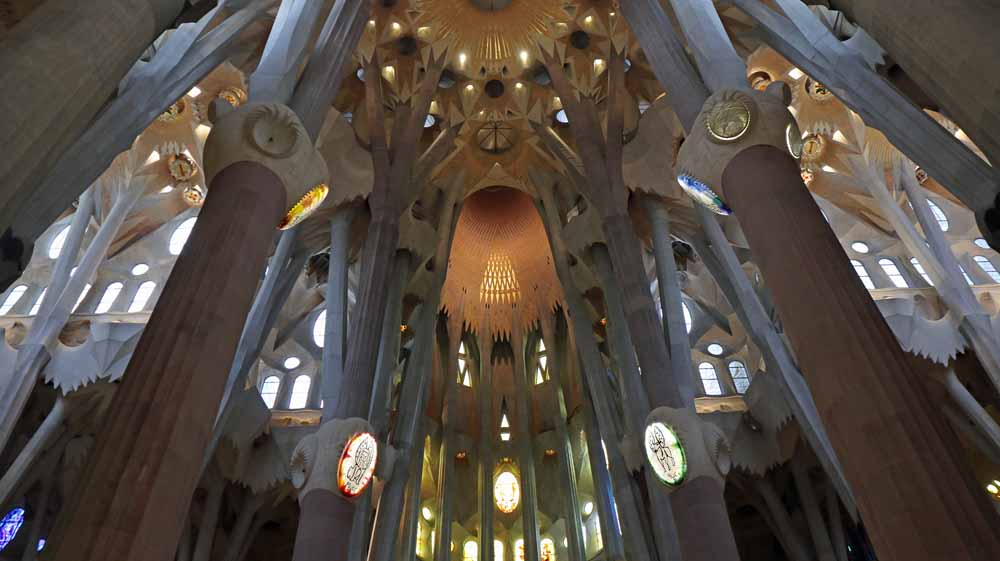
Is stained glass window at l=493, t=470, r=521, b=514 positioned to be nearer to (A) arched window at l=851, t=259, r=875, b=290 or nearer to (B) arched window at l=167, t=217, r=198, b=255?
(A) arched window at l=851, t=259, r=875, b=290

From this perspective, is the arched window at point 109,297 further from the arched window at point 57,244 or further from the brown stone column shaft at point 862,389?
the brown stone column shaft at point 862,389

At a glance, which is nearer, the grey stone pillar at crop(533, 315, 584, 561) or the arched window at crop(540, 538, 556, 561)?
the grey stone pillar at crop(533, 315, 584, 561)

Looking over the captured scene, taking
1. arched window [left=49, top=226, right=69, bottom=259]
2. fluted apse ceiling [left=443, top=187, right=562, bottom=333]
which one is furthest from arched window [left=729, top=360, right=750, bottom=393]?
arched window [left=49, top=226, right=69, bottom=259]

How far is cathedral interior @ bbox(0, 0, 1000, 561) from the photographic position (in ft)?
17.6

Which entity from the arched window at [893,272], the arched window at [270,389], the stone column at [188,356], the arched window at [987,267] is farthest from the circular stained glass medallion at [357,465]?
the arched window at [987,267]

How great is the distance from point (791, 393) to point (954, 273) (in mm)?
4990

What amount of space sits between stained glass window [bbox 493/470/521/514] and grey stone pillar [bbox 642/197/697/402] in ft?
31.9

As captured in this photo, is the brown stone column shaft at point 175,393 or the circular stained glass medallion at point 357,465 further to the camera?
the circular stained glass medallion at point 357,465

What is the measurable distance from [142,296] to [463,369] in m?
10.6

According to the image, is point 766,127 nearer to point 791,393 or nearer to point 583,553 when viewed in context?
point 791,393

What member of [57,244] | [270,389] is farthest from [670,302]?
[57,244]

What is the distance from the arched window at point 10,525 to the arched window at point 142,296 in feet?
18.5

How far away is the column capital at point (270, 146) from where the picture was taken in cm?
752

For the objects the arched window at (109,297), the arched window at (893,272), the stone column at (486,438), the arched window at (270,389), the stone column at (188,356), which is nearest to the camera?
the stone column at (188,356)
